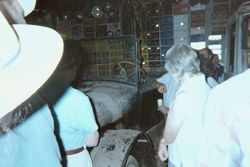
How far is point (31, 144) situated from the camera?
1.24 meters

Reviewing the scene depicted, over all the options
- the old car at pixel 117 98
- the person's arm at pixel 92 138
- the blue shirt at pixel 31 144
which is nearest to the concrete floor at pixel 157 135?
the old car at pixel 117 98

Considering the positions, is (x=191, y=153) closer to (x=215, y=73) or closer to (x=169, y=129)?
(x=169, y=129)

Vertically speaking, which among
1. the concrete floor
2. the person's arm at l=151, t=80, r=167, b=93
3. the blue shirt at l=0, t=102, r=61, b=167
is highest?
the blue shirt at l=0, t=102, r=61, b=167

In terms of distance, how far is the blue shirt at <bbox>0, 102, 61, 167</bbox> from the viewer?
1.19 metres

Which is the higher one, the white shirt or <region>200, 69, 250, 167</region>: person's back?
<region>200, 69, 250, 167</region>: person's back

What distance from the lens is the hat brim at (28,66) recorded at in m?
0.71

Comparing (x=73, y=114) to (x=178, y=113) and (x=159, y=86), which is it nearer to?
(x=178, y=113)

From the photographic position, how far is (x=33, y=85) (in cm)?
74

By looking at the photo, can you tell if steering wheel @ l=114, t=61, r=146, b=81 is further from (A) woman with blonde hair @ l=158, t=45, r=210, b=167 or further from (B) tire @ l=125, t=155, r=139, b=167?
(A) woman with blonde hair @ l=158, t=45, r=210, b=167

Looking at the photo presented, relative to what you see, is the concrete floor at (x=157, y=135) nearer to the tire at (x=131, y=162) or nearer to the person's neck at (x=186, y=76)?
the tire at (x=131, y=162)

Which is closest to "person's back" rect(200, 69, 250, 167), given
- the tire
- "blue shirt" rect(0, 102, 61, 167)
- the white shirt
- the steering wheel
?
"blue shirt" rect(0, 102, 61, 167)

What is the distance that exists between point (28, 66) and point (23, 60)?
0.02m

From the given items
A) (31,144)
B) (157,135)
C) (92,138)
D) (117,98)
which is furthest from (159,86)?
(31,144)

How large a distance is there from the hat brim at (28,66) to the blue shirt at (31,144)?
45 centimetres
